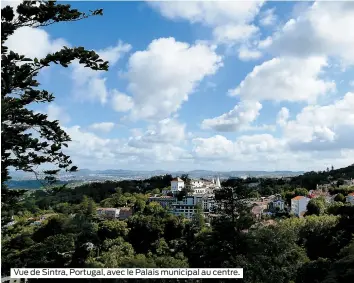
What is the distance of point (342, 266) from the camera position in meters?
11.3

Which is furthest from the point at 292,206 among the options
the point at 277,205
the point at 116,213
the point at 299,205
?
the point at 116,213

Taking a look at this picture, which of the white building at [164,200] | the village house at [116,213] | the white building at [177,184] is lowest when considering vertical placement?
the village house at [116,213]

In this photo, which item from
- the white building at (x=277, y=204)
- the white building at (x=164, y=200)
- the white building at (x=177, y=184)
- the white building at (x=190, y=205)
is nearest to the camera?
the white building at (x=277, y=204)

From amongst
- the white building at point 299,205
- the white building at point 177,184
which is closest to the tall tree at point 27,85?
the white building at point 299,205

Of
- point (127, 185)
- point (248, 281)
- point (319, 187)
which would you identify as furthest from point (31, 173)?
A: point (127, 185)

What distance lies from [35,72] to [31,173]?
1.13 meters

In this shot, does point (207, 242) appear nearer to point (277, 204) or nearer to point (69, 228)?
point (69, 228)

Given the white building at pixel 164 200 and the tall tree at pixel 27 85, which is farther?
the white building at pixel 164 200

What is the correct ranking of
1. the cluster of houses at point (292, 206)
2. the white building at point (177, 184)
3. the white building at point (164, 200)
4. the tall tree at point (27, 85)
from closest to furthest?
the tall tree at point (27, 85) < the cluster of houses at point (292, 206) < the white building at point (164, 200) < the white building at point (177, 184)

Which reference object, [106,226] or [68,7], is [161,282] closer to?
[68,7]

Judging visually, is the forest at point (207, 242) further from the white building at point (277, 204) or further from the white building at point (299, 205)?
the white building at point (277, 204)
